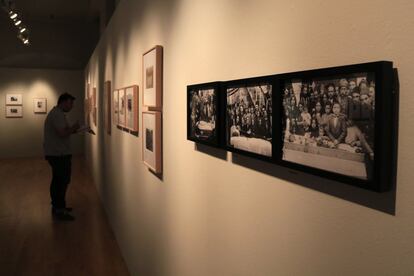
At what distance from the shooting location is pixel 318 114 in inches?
36.7

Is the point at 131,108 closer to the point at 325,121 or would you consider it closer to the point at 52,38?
the point at 325,121

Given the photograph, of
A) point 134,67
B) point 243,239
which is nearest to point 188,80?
point 243,239

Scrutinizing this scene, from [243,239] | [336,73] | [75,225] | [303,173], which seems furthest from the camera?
[75,225]

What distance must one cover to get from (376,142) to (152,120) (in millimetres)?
2008

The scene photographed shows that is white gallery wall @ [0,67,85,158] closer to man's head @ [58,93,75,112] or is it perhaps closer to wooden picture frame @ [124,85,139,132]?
man's head @ [58,93,75,112]

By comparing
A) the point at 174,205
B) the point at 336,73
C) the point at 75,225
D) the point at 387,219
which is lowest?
the point at 75,225

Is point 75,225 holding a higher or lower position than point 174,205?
lower

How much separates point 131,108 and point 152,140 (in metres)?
0.97

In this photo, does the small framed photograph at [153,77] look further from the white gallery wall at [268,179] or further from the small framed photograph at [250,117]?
the small framed photograph at [250,117]

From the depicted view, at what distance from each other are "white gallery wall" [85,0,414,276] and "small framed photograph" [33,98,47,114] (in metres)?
10.3

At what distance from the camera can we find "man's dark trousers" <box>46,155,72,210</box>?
559 centimetres

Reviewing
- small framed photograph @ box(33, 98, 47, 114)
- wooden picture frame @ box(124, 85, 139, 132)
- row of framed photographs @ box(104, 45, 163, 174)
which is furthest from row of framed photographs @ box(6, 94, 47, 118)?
row of framed photographs @ box(104, 45, 163, 174)

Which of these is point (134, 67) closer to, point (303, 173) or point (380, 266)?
point (303, 173)

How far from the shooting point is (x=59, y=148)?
5504mm
